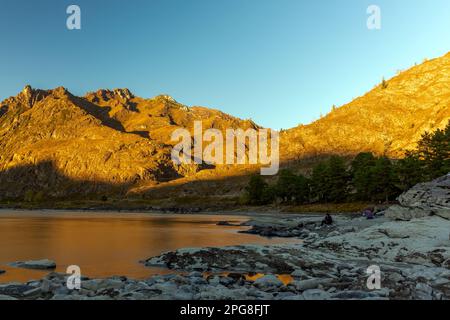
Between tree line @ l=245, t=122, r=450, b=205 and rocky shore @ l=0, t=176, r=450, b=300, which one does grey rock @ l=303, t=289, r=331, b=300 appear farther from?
tree line @ l=245, t=122, r=450, b=205

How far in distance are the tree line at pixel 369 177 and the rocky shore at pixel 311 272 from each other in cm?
5041

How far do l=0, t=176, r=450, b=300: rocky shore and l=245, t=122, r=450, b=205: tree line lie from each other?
5041 cm

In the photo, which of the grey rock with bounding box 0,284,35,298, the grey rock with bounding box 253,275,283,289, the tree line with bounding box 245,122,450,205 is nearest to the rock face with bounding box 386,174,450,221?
the grey rock with bounding box 253,275,283,289

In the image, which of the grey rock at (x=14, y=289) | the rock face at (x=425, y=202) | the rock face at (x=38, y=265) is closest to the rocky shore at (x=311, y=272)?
the grey rock at (x=14, y=289)

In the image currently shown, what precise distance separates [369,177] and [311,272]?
3185 inches

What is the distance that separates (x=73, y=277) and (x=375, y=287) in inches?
624

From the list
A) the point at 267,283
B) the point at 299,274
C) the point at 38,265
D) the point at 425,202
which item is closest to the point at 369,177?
the point at 425,202

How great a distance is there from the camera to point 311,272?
25.1 m

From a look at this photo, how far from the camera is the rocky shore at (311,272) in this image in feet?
58.8

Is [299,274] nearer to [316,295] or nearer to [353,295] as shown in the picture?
[316,295]

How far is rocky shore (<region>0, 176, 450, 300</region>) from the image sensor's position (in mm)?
17922
